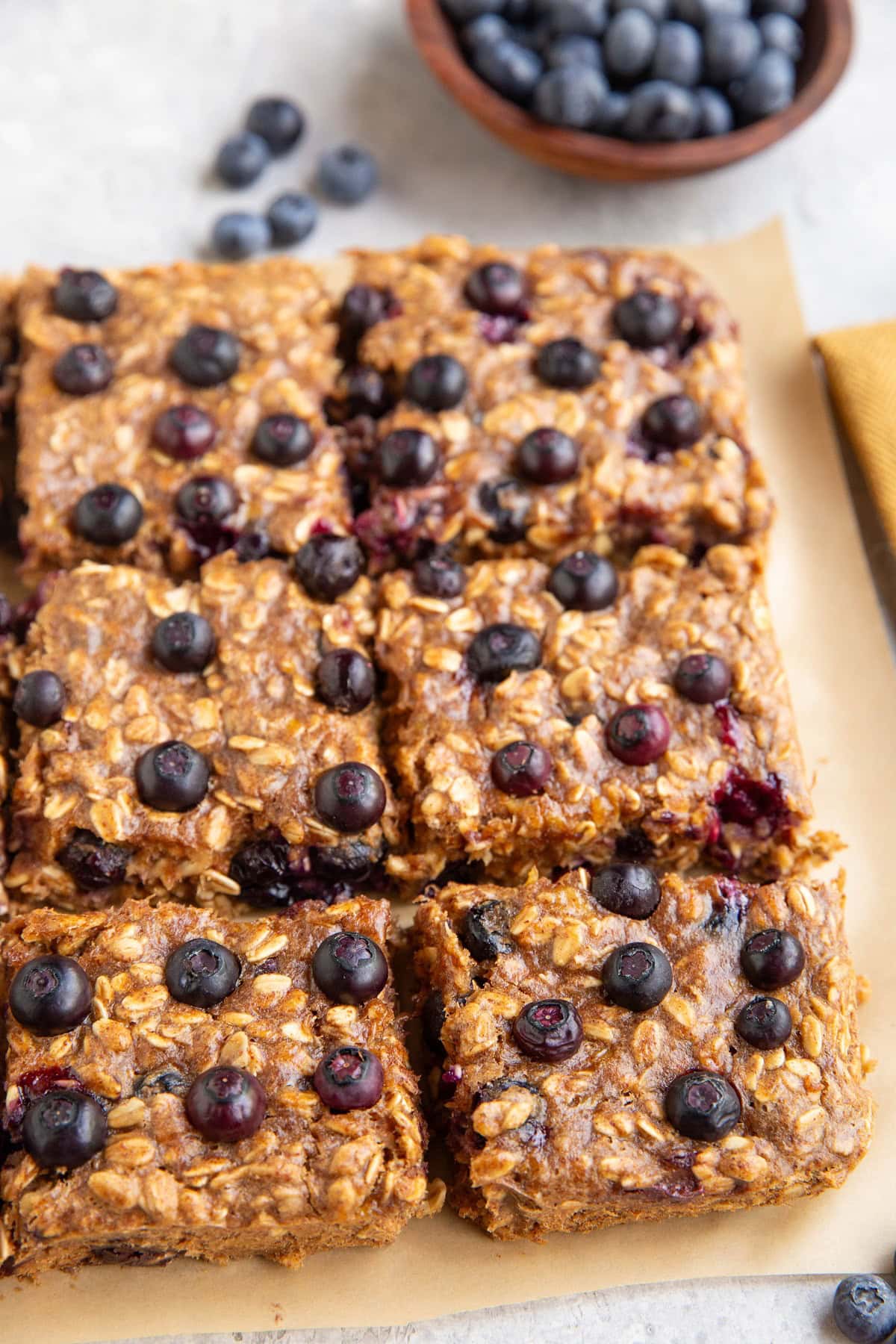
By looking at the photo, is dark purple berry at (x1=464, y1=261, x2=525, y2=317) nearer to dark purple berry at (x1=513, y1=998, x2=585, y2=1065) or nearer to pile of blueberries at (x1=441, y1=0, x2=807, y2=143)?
pile of blueberries at (x1=441, y1=0, x2=807, y2=143)

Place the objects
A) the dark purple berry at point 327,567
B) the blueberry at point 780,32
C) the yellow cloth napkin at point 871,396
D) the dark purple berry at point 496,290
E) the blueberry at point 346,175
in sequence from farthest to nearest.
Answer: the blueberry at point 346,175, the blueberry at point 780,32, the yellow cloth napkin at point 871,396, the dark purple berry at point 496,290, the dark purple berry at point 327,567

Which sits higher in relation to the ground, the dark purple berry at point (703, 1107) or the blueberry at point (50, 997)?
the dark purple berry at point (703, 1107)

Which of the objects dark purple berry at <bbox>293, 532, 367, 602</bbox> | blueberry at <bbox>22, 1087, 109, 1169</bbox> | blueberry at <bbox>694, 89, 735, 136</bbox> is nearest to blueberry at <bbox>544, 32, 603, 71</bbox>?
→ blueberry at <bbox>694, 89, 735, 136</bbox>

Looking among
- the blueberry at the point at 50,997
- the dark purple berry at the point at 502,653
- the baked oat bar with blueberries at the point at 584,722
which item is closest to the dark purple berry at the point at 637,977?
the baked oat bar with blueberries at the point at 584,722

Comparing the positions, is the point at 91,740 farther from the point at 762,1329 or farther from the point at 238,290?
the point at 762,1329

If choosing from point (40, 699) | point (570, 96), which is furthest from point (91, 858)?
point (570, 96)

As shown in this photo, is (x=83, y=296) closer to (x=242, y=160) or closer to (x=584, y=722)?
(x=242, y=160)

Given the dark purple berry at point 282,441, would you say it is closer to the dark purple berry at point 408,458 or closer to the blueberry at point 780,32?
the dark purple berry at point 408,458
